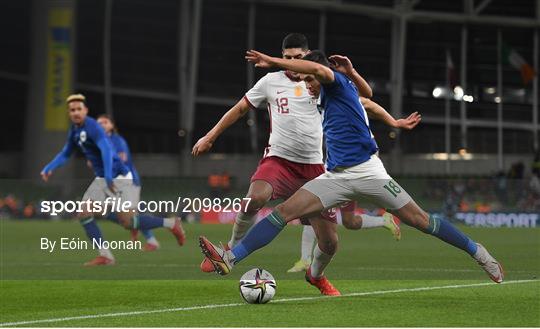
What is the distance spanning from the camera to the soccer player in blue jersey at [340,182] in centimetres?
1087

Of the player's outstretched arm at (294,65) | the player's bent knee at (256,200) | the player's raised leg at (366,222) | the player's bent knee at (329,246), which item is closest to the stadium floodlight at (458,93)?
the player's raised leg at (366,222)

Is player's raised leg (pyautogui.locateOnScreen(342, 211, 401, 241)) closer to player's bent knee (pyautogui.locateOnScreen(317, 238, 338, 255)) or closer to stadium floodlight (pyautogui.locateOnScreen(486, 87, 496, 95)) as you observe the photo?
player's bent knee (pyautogui.locateOnScreen(317, 238, 338, 255))

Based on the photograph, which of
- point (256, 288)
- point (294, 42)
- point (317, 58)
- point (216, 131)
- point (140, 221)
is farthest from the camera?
point (140, 221)

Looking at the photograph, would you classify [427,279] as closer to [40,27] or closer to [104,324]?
[104,324]

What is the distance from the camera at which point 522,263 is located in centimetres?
1722

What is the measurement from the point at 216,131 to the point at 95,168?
6.86 meters

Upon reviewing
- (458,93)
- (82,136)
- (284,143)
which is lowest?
(284,143)

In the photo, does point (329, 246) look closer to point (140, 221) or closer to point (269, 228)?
point (269, 228)

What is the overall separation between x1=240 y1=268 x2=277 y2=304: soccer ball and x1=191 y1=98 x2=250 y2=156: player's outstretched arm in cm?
124

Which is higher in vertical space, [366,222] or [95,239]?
[366,222]

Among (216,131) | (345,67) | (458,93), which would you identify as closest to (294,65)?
(345,67)

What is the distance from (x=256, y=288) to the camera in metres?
11.2

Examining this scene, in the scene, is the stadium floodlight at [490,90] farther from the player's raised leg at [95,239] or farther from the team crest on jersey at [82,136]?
the team crest on jersey at [82,136]

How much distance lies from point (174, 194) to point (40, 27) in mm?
18361
